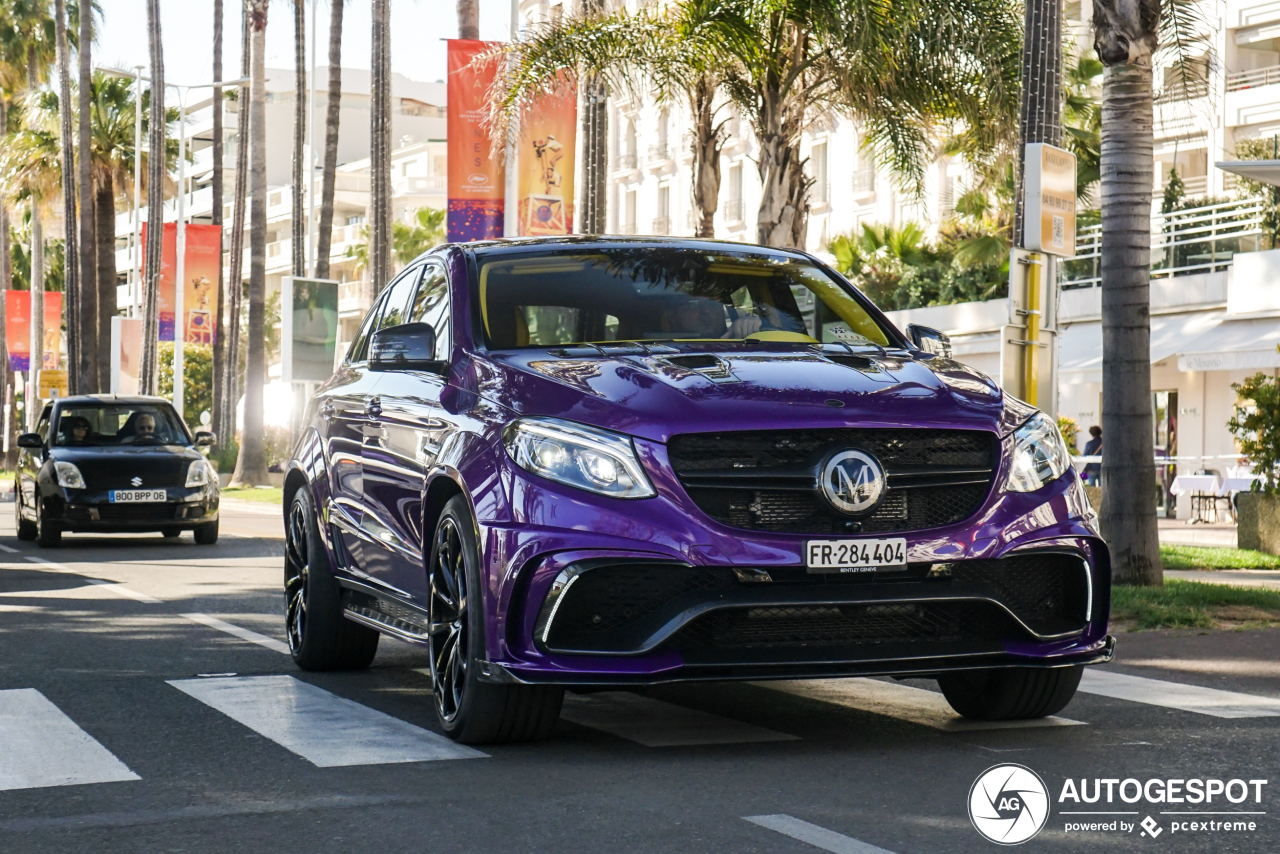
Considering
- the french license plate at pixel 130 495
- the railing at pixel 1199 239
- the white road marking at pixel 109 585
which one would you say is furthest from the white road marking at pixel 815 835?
the railing at pixel 1199 239

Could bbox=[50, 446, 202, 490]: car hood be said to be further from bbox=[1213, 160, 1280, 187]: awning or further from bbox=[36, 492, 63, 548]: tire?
bbox=[1213, 160, 1280, 187]: awning

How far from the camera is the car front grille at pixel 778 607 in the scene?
5582 millimetres

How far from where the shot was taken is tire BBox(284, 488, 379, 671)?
8.19m

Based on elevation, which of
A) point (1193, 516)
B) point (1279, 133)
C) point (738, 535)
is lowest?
point (1193, 516)

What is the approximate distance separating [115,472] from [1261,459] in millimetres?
11080

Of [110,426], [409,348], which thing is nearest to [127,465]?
[110,426]

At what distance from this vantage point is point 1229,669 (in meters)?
8.55

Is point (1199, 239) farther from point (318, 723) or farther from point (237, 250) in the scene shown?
point (237, 250)

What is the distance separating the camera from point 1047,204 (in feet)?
38.8

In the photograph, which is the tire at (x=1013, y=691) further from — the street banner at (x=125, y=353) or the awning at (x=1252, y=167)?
the street banner at (x=125, y=353)

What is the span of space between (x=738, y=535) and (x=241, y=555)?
12.4 m

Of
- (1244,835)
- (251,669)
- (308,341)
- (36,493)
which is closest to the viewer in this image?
(1244,835)

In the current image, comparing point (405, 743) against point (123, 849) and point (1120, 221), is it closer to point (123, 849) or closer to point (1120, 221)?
point (123, 849)

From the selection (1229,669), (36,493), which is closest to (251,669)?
(1229,669)
